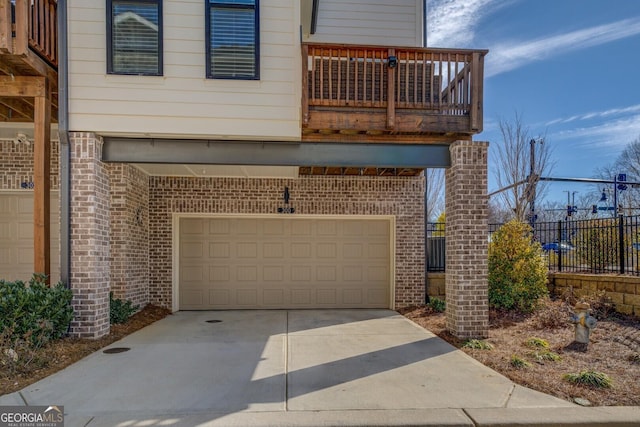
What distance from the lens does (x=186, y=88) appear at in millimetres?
5770

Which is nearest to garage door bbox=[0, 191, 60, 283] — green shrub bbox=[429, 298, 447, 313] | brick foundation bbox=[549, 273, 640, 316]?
green shrub bbox=[429, 298, 447, 313]

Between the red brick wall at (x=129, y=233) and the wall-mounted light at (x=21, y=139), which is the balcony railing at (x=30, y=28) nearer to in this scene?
the wall-mounted light at (x=21, y=139)

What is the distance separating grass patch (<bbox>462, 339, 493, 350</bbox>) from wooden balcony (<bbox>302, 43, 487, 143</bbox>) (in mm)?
3104

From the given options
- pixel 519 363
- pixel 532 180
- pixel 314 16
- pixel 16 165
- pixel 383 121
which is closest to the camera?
pixel 519 363

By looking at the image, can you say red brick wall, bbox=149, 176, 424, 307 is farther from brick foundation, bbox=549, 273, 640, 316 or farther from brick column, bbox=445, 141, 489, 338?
brick foundation, bbox=549, 273, 640, 316

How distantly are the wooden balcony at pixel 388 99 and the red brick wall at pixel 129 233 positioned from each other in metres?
3.78

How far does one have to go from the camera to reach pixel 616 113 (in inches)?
757

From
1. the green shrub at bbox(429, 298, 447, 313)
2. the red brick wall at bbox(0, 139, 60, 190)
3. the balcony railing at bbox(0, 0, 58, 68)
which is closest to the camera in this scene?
the balcony railing at bbox(0, 0, 58, 68)

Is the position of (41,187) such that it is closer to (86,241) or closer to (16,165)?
(86,241)

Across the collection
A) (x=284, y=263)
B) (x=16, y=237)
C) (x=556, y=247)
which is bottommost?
(x=284, y=263)

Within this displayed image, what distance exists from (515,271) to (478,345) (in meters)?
2.46

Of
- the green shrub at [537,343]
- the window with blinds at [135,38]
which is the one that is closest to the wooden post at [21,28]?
the window with blinds at [135,38]

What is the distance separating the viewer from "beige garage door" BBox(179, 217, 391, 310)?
28.1ft

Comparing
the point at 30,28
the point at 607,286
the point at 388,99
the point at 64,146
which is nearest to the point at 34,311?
the point at 64,146
